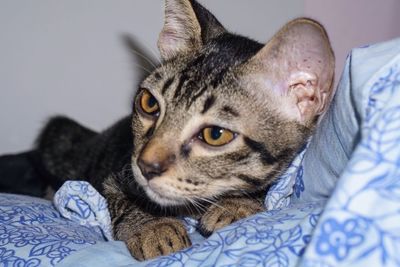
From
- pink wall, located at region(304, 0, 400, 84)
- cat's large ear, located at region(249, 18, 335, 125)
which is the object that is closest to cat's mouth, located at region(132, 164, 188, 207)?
Result: cat's large ear, located at region(249, 18, 335, 125)

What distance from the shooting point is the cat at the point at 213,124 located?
113 cm

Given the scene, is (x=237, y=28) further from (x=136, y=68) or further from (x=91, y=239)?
(x=91, y=239)

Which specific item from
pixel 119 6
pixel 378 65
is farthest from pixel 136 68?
pixel 378 65

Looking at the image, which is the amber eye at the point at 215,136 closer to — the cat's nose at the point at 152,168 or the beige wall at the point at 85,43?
the cat's nose at the point at 152,168

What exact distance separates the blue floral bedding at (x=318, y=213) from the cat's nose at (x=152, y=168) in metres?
0.17

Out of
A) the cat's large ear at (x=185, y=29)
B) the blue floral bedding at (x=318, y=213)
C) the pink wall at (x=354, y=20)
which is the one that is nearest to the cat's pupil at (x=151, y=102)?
the cat's large ear at (x=185, y=29)

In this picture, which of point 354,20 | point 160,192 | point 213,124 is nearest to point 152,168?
point 160,192

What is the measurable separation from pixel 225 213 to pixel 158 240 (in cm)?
16

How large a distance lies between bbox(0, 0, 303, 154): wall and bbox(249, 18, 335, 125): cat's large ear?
2.72 feet

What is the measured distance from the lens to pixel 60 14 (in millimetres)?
1854

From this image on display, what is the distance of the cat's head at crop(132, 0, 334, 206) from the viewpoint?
1.13 metres

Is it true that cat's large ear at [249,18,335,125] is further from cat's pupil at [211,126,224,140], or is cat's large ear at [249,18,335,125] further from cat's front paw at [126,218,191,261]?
cat's front paw at [126,218,191,261]

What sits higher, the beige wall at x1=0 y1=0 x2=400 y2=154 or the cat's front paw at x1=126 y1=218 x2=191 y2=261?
the beige wall at x1=0 y1=0 x2=400 y2=154

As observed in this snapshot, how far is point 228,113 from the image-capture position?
1162 mm
